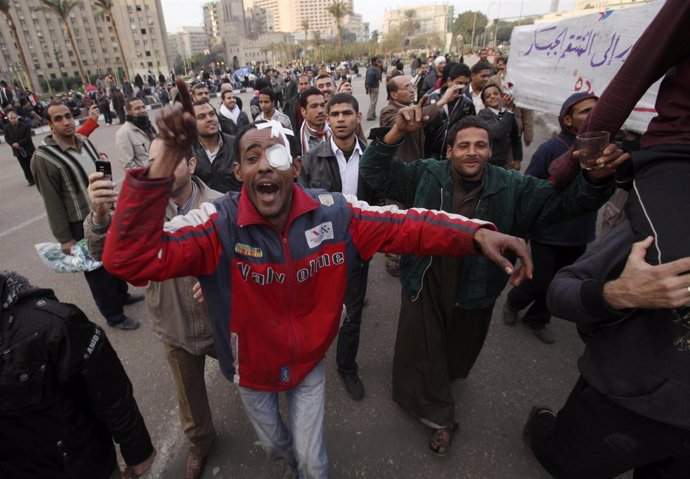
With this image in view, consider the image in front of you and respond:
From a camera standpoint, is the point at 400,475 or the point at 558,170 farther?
the point at 400,475

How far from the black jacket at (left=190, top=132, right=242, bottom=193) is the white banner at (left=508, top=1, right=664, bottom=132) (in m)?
3.74

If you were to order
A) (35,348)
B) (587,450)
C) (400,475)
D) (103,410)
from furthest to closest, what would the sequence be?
(400,475) < (587,450) < (103,410) < (35,348)

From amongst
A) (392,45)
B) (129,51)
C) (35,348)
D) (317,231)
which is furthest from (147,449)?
(129,51)

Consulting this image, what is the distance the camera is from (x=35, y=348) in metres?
1.38

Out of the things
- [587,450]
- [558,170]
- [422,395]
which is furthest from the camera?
[422,395]

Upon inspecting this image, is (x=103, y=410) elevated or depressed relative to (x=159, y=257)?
depressed

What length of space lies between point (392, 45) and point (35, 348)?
3370 inches

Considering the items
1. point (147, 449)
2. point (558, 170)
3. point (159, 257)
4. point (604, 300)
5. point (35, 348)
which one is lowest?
point (147, 449)

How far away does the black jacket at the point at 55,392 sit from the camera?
4.52 ft

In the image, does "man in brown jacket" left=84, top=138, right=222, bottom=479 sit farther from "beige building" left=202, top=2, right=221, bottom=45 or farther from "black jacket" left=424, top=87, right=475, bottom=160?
"beige building" left=202, top=2, right=221, bottom=45

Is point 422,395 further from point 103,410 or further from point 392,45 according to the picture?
point 392,45

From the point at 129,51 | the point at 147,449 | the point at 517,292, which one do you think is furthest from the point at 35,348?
the point at 129,51

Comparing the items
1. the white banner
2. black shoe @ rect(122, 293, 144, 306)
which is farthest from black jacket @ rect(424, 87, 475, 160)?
black shoe @ rect(122, 293, 144, 306)

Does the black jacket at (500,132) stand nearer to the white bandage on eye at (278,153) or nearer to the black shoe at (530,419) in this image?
the black shoe at (530,419)
